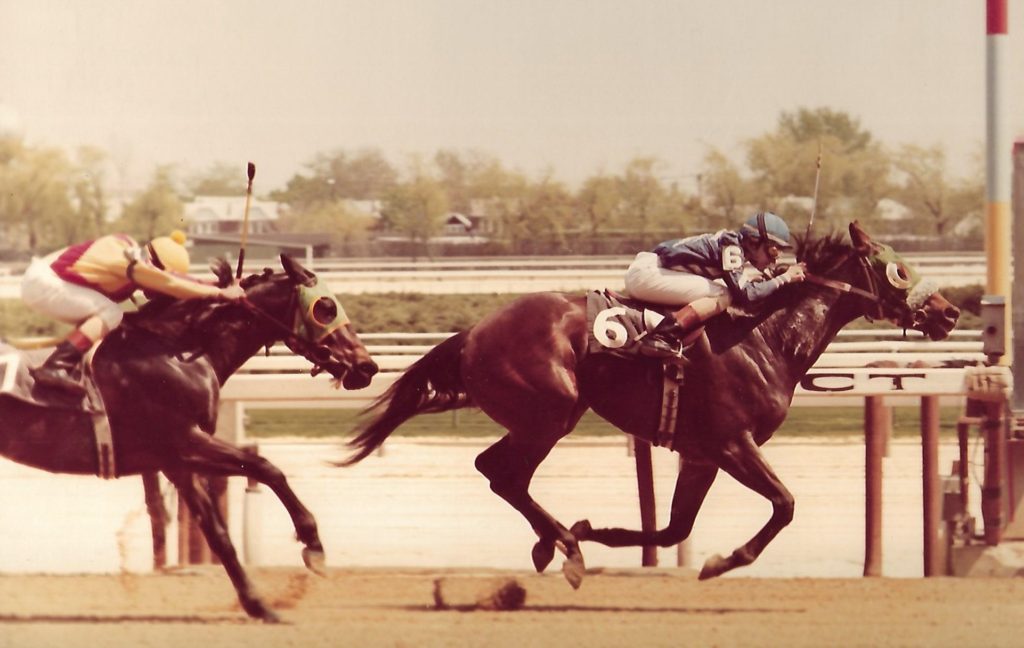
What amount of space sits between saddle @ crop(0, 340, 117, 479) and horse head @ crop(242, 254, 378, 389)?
68cm

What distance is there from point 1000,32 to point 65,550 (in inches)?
193

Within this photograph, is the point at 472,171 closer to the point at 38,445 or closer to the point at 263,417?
the point at 263,417

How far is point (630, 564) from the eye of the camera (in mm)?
7070

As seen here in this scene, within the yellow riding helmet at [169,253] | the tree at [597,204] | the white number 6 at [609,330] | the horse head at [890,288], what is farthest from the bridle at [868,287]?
the tree at [597,204]

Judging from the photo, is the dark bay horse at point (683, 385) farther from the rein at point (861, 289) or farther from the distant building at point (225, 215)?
the distant building at point (225, 215)

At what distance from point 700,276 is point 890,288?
2.55 feet

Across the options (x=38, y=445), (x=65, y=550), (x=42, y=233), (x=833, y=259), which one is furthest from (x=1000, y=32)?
(x=42, y=233)

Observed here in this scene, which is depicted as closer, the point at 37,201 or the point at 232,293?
the point at 232,293

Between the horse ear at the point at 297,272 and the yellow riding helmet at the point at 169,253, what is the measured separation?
0.40 metres

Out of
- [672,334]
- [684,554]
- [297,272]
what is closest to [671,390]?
[672,334]

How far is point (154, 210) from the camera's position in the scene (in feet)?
31.8

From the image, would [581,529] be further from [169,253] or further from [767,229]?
[169,253]

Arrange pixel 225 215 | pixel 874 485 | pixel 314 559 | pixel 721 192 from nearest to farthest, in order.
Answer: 1. pixel 314 559
2. pixel 874 485
3. pixel 225 215
4. pixel 721 192

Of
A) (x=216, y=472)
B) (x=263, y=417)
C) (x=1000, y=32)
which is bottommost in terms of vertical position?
(x=263, y=417)
